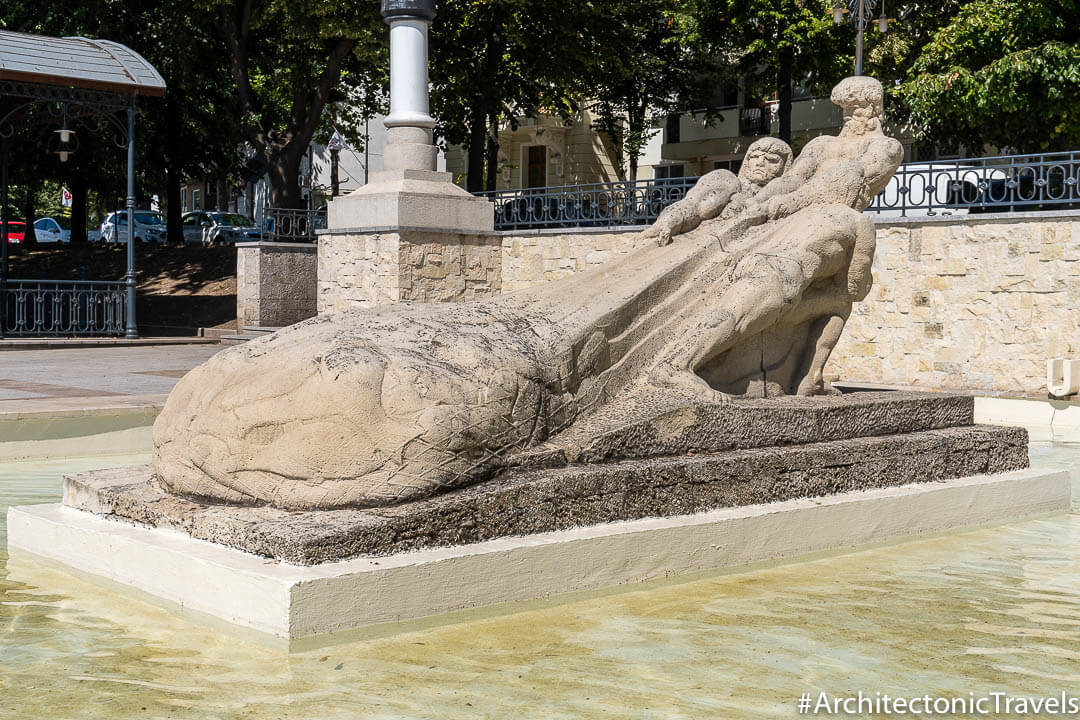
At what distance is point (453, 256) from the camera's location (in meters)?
15.5

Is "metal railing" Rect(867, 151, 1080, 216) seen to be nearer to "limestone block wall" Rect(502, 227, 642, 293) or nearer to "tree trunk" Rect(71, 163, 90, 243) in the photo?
"limestone block wall" Rect(502, 227, 642, 293)

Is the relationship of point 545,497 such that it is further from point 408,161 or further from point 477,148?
point 477,148

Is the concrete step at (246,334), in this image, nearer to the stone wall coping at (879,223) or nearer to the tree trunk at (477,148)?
the stone wall coping at (879,223)

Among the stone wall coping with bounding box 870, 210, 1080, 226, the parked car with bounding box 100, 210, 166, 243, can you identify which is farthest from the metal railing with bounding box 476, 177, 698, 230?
the parked car with bounding box 100, 210, 166, 243

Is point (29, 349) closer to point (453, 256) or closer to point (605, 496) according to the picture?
point (453, 256)

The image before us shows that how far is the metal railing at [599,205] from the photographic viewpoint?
1639 cm

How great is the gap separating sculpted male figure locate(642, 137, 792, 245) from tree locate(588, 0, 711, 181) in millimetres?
17542

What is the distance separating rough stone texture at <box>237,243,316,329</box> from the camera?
60.4 ft

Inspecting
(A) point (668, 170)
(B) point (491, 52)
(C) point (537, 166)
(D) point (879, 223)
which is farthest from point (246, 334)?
(C) point (537, 166)

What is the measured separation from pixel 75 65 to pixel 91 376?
616 cm

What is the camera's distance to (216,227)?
1309 inches

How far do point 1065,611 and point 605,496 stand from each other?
1.63 meters

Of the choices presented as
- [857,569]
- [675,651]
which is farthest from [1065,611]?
[675,651]

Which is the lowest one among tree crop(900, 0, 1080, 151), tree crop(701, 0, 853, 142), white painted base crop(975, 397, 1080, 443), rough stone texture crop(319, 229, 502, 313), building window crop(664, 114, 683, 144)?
white painted base crop(975, 397, 1080, 443)
